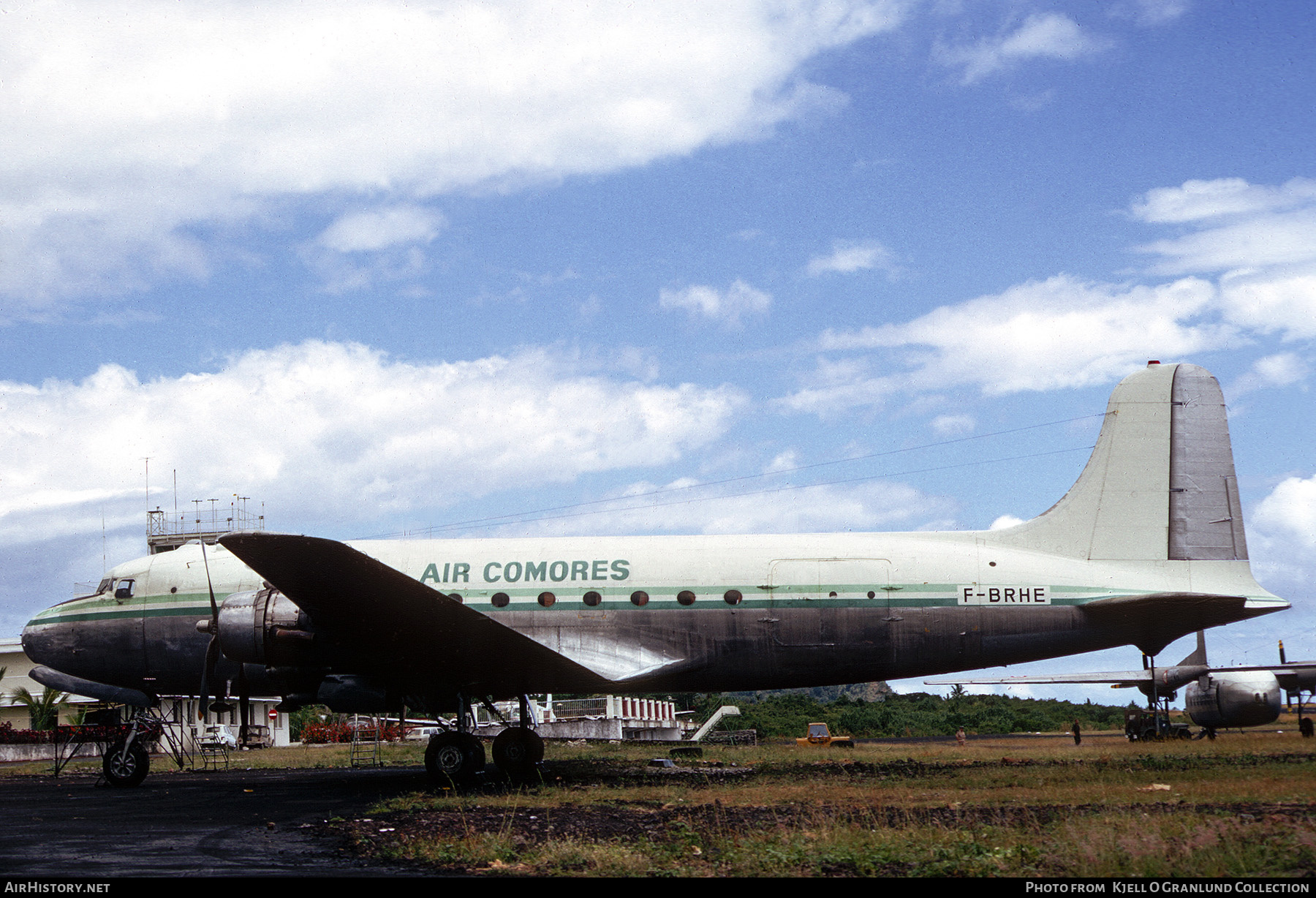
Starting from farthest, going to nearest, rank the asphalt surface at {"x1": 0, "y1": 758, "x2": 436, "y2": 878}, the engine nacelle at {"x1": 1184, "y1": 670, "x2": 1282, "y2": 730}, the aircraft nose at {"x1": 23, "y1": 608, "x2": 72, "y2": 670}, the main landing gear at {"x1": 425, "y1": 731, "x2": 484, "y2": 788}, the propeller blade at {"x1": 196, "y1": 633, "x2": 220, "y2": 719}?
the engine nacelle at {"x1": 1184, "y1": 670, "x2": 1282, "y2": 730}, the aircraft nose at {"x1": 23, "y1": 608, "x2": 72, "y2": 670}, the propeller blade at {"x1": 196, "y1": 633, "x2": 220, "y2": 719}, the main landing gear at {"x1": 425, "y1": 731, "x2": 484, "y2": 788}, the asphalt surface at {"x1": 0, "y1": 758, "x2": 436, "y2": 878}

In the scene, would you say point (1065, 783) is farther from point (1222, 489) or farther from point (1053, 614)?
point (1222, 489)

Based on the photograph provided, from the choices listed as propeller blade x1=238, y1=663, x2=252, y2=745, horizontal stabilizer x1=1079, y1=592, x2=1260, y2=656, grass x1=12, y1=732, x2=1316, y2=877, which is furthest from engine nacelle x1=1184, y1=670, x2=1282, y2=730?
propeller blade x1=238, y1=663, x2=252, y2=745

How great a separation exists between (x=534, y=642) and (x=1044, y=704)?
205 ft

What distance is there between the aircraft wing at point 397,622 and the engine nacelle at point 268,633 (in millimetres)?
402

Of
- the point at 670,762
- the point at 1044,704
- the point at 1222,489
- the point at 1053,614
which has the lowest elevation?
the point at 1044,704

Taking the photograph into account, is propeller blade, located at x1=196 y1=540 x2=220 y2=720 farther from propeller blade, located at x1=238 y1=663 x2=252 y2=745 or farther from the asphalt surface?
the asphalt surface

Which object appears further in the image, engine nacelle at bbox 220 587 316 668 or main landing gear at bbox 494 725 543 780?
main landing gear at bbox 494 725 543 780

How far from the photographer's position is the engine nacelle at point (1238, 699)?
107 ft

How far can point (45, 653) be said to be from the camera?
61.9 ft

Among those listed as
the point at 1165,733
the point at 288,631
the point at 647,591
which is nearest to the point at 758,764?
the point at 647,591

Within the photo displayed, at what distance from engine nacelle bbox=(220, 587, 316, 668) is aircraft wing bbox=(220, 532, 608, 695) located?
402 millimetres

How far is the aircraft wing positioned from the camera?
13.8m

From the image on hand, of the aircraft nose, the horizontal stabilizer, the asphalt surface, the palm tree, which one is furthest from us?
the palm tree
